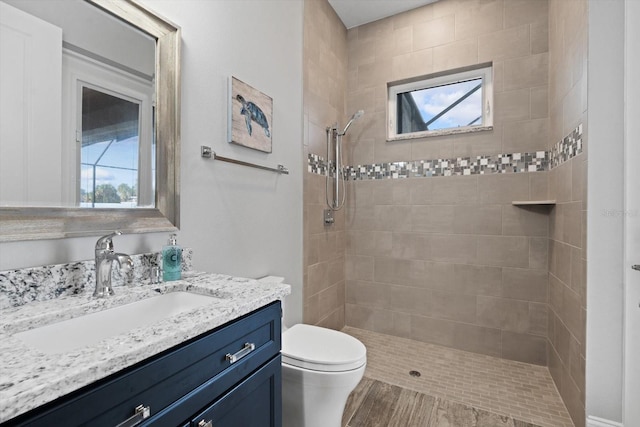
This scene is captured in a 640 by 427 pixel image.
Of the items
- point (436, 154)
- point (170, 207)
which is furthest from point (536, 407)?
point (170, 207)

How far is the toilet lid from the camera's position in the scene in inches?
53.7

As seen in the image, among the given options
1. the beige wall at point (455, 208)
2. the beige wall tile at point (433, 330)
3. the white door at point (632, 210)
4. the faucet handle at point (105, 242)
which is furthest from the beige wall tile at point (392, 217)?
the faucet handle at point (105, 242)

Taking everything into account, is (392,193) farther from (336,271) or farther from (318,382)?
(318,382)

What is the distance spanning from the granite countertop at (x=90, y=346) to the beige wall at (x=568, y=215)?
4.97ft

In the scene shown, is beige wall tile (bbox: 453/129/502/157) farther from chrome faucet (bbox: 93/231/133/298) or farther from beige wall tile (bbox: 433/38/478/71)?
chrome faucet (bbox: 93/231/133/298)

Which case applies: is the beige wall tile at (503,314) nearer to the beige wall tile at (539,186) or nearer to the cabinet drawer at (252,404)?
the beige wall tile at (539,186)

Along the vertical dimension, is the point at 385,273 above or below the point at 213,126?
below

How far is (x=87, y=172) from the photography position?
1.07 m

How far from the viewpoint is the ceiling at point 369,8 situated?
254cm

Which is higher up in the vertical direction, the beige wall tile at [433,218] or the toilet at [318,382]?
the beige wall tile at [433,218]

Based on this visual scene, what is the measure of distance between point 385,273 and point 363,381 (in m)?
0.97

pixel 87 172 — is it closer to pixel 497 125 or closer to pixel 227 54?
pixel 227 54

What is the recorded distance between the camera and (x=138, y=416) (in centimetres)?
65

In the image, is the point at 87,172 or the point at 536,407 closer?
the point at 87,172
